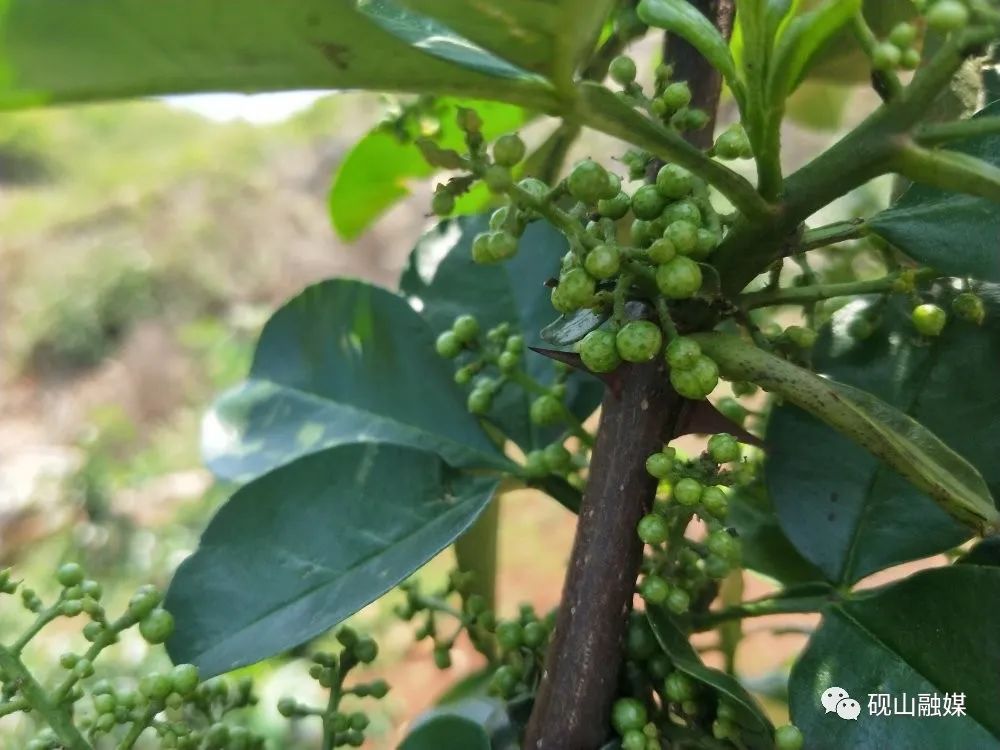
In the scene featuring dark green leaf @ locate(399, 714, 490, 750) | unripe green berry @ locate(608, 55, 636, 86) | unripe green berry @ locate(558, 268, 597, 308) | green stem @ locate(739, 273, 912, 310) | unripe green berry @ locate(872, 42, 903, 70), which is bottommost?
dark green leaf @ locate(399, 714, 490, 750)

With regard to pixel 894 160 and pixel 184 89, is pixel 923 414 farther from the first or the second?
pixel 184 89

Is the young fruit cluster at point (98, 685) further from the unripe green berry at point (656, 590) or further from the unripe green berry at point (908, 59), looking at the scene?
the unripe green berry at point (908, 59)

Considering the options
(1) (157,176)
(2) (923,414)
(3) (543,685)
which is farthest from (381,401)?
(1) (157,176)

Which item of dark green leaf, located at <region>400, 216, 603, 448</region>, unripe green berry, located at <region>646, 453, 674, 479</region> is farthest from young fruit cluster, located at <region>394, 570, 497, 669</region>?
unripe green berry, located at <region>646, 453, 674, 479</region>

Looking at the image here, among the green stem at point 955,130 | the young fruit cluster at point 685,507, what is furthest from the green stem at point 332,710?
the green stem at point 955,130

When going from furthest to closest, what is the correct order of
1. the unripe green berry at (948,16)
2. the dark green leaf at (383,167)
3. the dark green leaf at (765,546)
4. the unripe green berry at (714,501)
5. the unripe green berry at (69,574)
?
the dark green leaf at (383,167) → the dark green leaf at (765,546) → the unripe green berry at (69,574) → the unripe green berry at (714,501) → the unripe green berry at (948,16)

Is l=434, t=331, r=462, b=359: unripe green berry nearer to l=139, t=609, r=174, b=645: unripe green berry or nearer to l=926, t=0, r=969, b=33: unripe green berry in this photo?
l=139, t=609, r=174, b=645: unripe green berry
